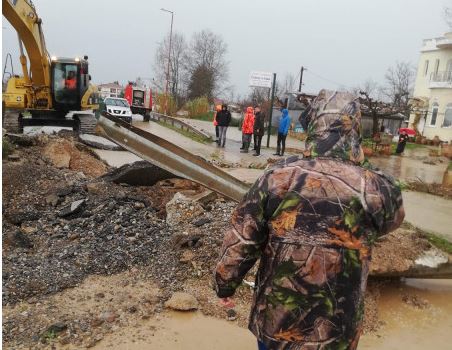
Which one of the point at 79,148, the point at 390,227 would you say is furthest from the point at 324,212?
the point at 79,148

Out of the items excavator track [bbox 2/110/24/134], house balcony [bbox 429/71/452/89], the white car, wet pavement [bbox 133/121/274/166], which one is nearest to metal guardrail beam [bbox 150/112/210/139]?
wet pavement [bbox 133/121/274/166]

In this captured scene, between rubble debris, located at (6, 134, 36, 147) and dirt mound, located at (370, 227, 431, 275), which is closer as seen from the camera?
dirt mound, located at (370, 227, 431, 275)

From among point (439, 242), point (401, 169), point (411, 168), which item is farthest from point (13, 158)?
point (411, 168)

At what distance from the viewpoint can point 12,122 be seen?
13469 mm

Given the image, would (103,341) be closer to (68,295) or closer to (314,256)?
(68,295)

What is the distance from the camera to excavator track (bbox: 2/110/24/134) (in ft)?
44.1

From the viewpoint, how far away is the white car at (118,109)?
22.1 m

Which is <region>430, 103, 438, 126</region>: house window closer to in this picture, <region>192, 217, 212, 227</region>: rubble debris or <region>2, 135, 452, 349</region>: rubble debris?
<region>2, 135, 452, 349</region>: rubble debris

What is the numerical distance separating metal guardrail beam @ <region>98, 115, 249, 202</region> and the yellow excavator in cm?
826

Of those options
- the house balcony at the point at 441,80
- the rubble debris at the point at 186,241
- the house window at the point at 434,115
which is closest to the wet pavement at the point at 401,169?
the rubble debris at the point at 186,241

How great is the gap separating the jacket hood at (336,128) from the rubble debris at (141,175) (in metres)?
4.67

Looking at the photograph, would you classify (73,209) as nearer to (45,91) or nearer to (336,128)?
(336,128)

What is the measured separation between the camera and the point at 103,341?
Answer: 3322 millimetres

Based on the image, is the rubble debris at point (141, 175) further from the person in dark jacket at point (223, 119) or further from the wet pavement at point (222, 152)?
the person in dark jacket at point (223, 119)
